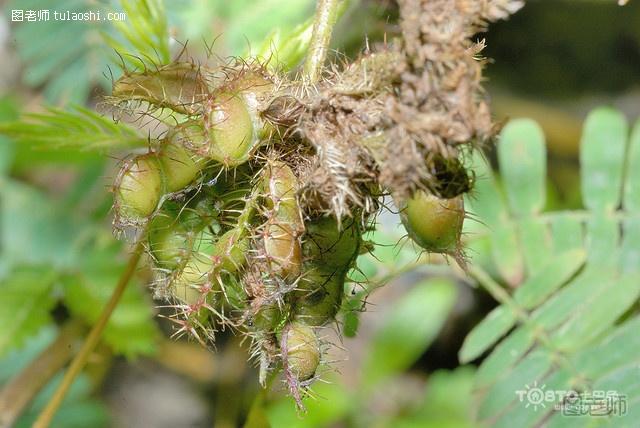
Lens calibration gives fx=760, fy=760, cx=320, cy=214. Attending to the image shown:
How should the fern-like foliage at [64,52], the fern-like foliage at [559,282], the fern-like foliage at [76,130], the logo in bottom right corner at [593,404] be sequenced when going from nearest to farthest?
1. the fern-like foliage at [76,130]
2. the logo in bottom right corner at [593,404]
3. the fern-like foliage at [559,282]
4. the fern-like foliage at [64,52]

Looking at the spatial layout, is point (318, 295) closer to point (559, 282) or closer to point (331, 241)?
point (331, 241)

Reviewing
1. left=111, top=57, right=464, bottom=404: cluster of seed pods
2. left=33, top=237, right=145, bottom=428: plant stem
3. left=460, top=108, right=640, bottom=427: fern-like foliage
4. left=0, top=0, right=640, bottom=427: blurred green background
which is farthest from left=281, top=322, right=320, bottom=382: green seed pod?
left=460, top=108, right=640, bottom=427: fern-like foliage

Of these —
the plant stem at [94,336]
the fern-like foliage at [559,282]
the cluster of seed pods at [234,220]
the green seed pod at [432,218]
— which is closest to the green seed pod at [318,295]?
the cluster of seed pods at [234,220]

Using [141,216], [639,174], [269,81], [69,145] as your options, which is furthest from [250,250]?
[639,174]

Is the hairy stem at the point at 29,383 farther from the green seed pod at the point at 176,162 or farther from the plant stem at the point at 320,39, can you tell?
the plant stem at the point at 320,39

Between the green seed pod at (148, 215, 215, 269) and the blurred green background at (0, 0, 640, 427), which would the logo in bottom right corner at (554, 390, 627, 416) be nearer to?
the blurred green background at (0, 0, 640, 427)

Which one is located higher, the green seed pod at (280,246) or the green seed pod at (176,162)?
the green seed pod at (176,162)

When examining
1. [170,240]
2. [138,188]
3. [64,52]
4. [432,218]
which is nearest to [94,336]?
[170,240]
